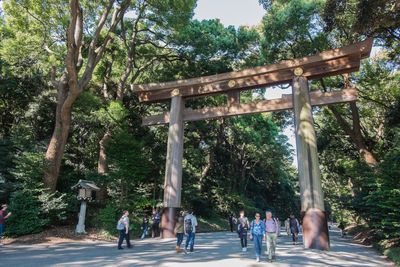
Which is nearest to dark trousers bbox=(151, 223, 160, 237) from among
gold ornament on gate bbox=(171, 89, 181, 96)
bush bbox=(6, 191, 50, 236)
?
bush bbox=(6, 191, 50, 236)

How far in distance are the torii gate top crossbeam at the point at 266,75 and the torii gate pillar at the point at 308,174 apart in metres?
0.56

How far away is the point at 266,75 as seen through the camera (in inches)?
543

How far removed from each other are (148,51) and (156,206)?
31.0 feet

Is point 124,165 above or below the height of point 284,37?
below

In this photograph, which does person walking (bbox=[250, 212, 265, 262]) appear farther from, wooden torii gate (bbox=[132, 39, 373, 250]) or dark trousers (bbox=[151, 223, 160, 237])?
dark trousers (bbox=[151, 223, 160, 237])

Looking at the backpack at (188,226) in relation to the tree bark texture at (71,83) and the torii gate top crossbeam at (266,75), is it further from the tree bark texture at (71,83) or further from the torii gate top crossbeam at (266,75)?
the tree bark texture at (71,83)

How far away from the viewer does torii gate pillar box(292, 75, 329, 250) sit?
10.6m

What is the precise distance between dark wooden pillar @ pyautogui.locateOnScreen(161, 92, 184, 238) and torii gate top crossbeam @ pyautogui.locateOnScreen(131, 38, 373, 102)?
29.7 inches

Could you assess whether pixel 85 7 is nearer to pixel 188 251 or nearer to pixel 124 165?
pixel 124 165

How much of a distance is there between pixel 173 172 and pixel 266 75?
18.7ft

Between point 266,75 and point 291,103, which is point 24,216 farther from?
point 291,103

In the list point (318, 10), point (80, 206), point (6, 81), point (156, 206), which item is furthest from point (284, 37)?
point (6, 81)

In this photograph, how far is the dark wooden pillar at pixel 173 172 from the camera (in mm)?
13281

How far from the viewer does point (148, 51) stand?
20250mm
